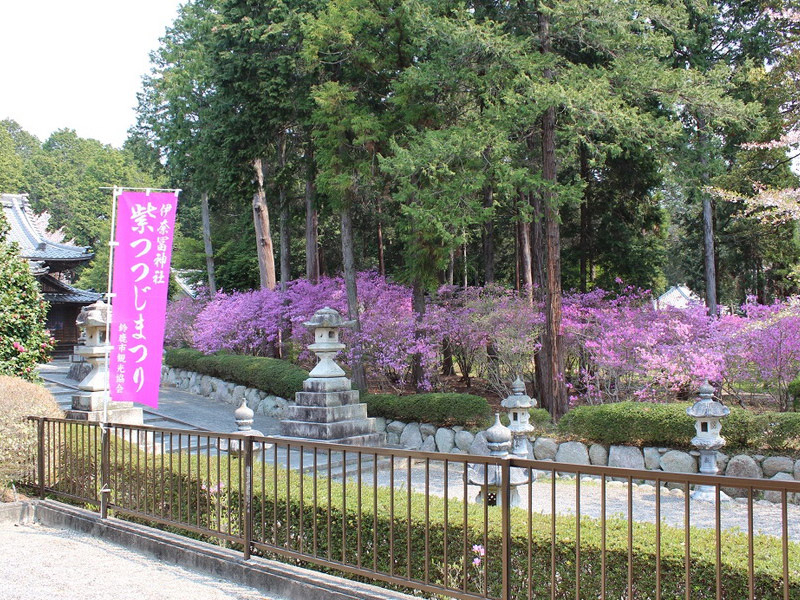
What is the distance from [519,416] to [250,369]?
28.1 ft

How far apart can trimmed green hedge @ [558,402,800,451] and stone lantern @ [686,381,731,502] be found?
1.89 ft

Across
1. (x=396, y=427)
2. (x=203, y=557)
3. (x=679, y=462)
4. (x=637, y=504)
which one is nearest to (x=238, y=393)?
(x=396, y=427)

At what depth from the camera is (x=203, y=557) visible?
17.3 feet

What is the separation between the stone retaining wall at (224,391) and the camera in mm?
16203

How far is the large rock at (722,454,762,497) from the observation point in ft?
31.9

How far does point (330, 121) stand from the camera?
47.8 ft

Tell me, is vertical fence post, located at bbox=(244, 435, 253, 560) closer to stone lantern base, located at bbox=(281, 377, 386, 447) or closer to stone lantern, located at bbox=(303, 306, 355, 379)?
stone lantern base, located at bbox=(281, 377, 386, 447)

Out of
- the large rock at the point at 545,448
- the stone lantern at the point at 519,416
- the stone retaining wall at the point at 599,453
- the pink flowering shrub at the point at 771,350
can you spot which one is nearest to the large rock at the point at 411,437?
→ the stone retaining wall at the point at 599,453

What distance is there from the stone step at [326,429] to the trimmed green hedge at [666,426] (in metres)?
3.54

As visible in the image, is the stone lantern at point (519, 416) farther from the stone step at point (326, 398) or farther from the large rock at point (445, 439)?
the stone step at point (326, 398)

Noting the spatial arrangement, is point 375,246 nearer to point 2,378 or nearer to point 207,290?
point 207,290

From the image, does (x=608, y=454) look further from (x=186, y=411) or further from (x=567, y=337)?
(x=186, y=411)

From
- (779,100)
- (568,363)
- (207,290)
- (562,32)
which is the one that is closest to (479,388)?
(568,363)

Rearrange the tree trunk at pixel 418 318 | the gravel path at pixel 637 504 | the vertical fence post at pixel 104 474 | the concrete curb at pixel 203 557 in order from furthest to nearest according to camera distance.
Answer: the tree trunk at pixel 418 318
the gravel path at pixel 637 504
the vertical fence post at pixel 104 474
the concrete curb at pixel 203 557
